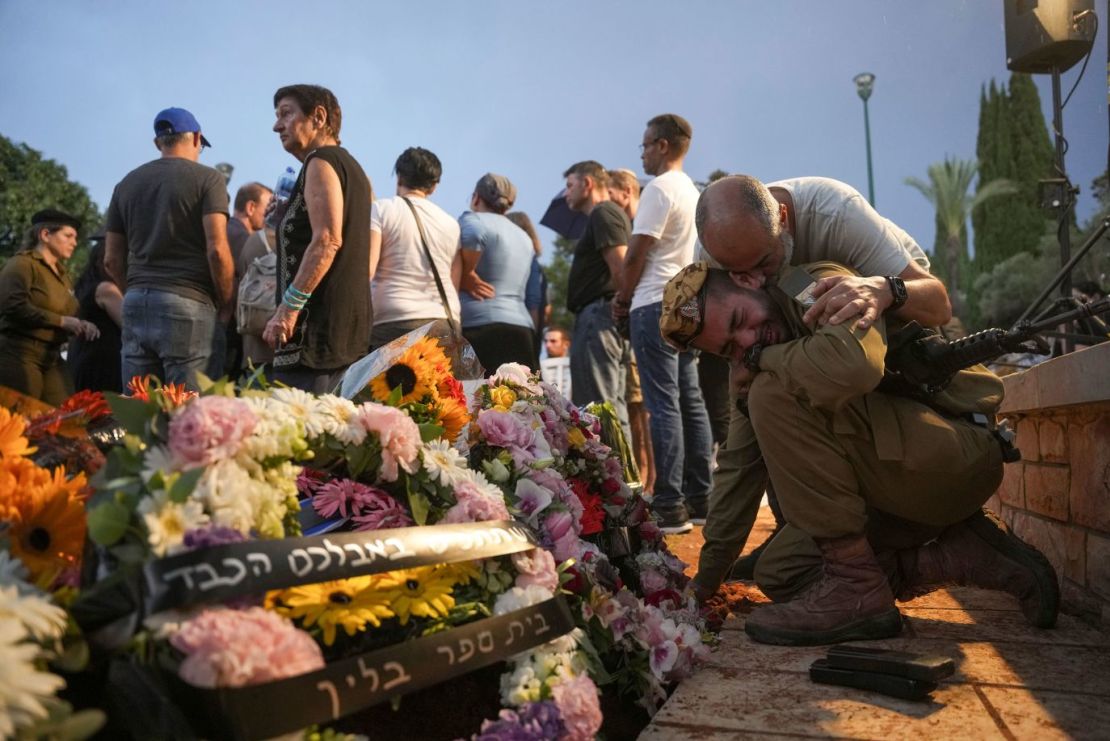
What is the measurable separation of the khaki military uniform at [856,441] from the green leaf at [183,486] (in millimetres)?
1692

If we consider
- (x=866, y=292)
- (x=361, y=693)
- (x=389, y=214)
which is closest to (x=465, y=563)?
(x=361, y=693)

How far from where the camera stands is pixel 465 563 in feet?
5.47

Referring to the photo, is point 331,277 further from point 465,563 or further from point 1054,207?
point 1054,207

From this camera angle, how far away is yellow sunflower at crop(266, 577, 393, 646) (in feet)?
4.40

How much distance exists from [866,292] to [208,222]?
3106 mm

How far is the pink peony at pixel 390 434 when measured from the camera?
5.59ft

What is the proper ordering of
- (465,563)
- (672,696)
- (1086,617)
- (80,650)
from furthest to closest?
(1086,617) → (672,696) → (465,563) → (80,650)

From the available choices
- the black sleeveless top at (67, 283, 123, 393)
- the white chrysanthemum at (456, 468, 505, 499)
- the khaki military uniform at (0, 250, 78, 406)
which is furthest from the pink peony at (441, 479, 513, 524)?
the khaki military uniform at (0, 250, 78, 406)

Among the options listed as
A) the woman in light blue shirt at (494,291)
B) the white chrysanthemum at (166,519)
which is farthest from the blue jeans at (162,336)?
the white chrysanthemum at (166,519)

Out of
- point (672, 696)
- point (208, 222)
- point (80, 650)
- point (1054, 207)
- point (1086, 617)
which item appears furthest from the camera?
point (1054, 207)

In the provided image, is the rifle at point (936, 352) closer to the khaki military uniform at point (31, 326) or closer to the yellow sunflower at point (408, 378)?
the yellow sunflower at point (408, 378)

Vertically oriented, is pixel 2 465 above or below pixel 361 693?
above

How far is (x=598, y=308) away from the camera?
204 inches

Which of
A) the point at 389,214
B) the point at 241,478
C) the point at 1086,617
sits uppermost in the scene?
the point at 389,214
